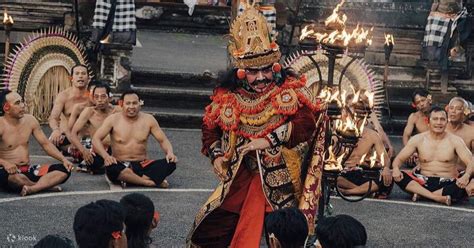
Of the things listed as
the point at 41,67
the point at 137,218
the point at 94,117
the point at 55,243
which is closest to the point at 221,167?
the point at 137,218

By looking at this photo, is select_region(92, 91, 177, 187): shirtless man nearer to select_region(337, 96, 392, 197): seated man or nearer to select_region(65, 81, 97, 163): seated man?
select_region(65, 81, 97, 163): seated man

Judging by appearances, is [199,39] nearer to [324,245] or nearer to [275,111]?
[275,111]

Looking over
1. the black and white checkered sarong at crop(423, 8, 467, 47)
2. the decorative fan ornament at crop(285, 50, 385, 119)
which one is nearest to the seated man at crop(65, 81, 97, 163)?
the decorative fan ornament at crop(285, 50, 385, 119)

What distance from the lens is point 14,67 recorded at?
1481cm

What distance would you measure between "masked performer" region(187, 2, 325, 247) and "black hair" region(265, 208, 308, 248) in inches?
80.5

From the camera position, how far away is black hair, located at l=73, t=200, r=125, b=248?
6.20 meters

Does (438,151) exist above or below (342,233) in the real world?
below

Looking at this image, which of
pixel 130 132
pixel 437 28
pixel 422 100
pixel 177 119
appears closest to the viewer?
pixel 130 132

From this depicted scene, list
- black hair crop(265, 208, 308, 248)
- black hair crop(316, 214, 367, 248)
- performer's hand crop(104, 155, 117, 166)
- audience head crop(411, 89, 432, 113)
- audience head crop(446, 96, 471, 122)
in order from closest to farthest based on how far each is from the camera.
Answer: black hair crop(316, 214, 367, 248) < black hair crop(265, 208, 308, 248) < performer's hand crop(104, 155, 117, 166) < audience head crop(446, 96, 471, 122) < audience head crop(411, 89, 432, 113)

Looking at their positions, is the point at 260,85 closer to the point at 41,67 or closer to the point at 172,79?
the point at 41,67

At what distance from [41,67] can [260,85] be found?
671cm

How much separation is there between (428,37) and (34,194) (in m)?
7.23

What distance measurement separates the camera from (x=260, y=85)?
888 centimetres

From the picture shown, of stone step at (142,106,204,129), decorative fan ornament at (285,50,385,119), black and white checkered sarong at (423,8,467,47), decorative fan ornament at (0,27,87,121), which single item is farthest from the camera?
black and white checkered sarong at (423,8,467,47)
